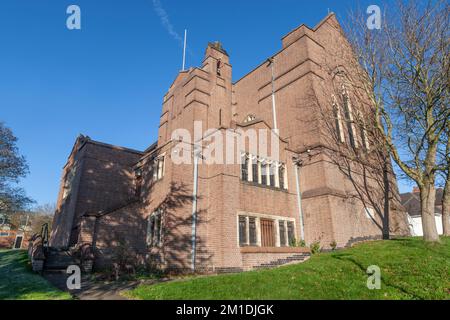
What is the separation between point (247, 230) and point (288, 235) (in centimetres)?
366

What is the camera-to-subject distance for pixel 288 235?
56.9ft

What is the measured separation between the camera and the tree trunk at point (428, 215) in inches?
483

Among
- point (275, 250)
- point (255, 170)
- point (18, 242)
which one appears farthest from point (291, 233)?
point (18, 242)

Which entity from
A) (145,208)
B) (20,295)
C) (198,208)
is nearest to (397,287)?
(198,208)

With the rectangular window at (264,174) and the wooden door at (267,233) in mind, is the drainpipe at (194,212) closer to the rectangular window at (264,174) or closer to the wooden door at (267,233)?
the wooden door at (267,233)

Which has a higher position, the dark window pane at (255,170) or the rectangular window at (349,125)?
the rectangular window at (349,125)

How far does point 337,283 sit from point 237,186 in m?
8.19

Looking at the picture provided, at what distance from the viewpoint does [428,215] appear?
493 inches

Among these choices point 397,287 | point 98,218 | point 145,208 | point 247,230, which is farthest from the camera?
point 145,208

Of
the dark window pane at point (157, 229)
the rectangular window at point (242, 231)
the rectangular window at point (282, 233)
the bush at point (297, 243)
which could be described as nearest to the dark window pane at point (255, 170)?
the rectangular window at point (242, 231)

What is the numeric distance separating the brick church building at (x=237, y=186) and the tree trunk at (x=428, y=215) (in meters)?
4.73

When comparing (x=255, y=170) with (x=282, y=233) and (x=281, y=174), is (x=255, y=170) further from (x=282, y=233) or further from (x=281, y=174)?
(x=282, y=233)

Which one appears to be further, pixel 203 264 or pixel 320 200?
pixel 320 200
